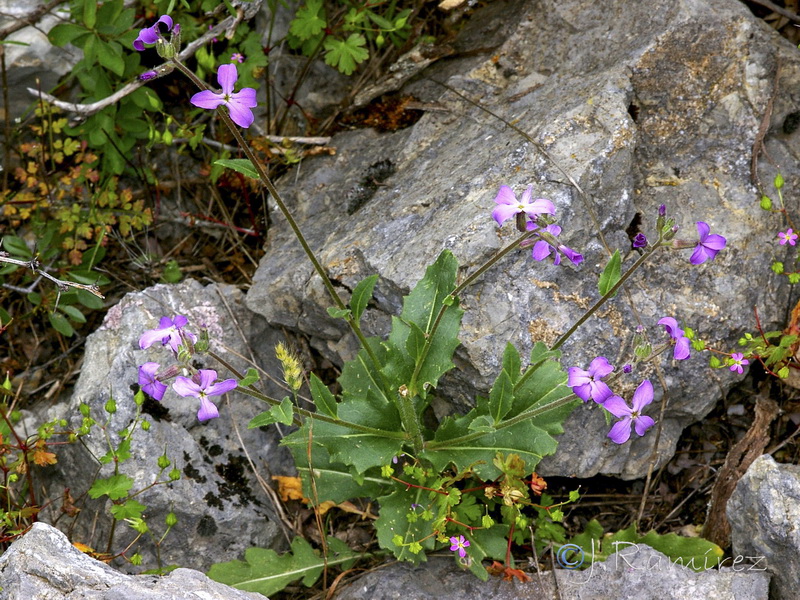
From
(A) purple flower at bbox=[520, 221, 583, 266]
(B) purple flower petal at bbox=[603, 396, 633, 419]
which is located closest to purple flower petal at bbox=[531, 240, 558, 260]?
(A) purple flower at bbox=[520, 221, 583, 266]

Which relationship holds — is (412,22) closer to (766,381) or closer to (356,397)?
(356,397)

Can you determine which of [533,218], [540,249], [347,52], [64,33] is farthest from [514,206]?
[64,33]

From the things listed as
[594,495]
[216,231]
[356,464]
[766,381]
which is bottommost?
[594,495]

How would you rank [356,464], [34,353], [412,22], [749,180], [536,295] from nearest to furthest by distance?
[356,464] < [536,295] < [749,180] < [34,353] < [412,22]

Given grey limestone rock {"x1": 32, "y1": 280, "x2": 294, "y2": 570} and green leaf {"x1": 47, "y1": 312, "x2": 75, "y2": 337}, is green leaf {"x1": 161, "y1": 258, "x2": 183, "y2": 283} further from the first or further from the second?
green leaf {"x1": 47, "y1": 312, "x2": 75, "y2": 337}

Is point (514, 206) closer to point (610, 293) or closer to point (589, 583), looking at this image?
point (610, 293)

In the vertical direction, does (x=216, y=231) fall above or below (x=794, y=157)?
below

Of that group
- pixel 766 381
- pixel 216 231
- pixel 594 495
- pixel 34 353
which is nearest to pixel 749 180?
pixel 766 381
